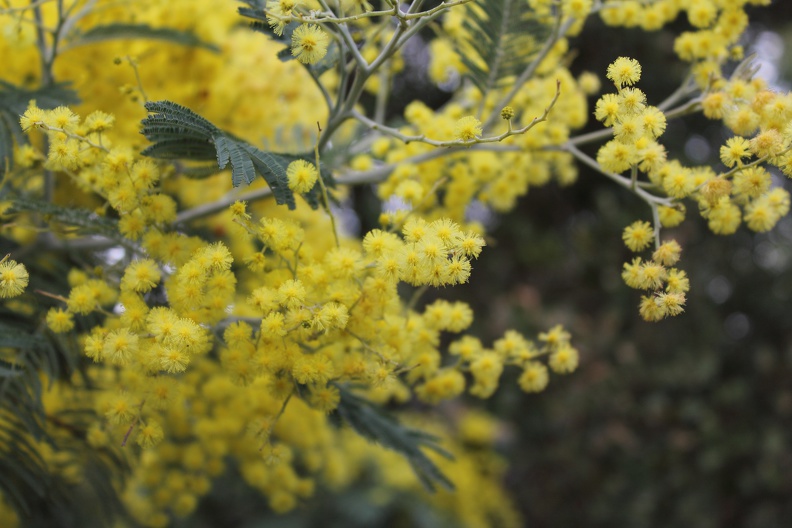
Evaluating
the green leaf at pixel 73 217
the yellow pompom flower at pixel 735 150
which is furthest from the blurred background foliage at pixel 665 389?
the green leaf at pixel 73 217

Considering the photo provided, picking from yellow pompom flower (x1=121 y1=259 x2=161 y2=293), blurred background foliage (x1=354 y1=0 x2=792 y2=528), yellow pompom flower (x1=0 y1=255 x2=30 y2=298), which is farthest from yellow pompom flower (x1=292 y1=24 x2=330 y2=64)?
blurred background foliage (x1=354 y1=0 x2=792 y2=528)

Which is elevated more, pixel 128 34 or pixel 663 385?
pixel 128 34

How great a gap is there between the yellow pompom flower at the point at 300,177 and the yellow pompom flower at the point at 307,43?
15 centimetres

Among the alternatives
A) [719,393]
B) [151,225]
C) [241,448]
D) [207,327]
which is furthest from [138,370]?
[719,393]

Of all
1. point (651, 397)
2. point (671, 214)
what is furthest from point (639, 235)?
point (651, 397)

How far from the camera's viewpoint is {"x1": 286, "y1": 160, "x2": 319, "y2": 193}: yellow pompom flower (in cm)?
108

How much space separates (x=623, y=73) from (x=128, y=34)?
1034mm

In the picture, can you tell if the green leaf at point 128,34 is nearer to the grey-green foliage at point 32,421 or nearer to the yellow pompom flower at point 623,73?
the grey-green foliage at point 32,421

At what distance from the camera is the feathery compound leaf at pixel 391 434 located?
128cm

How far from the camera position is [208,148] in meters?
1.17

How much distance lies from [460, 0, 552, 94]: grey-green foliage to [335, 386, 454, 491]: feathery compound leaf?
0.68 m

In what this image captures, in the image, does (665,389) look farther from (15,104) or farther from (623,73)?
(15,104)

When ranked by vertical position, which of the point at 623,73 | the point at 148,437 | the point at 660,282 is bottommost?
the point at 148,437

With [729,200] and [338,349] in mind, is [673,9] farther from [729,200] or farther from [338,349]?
[338,349]
